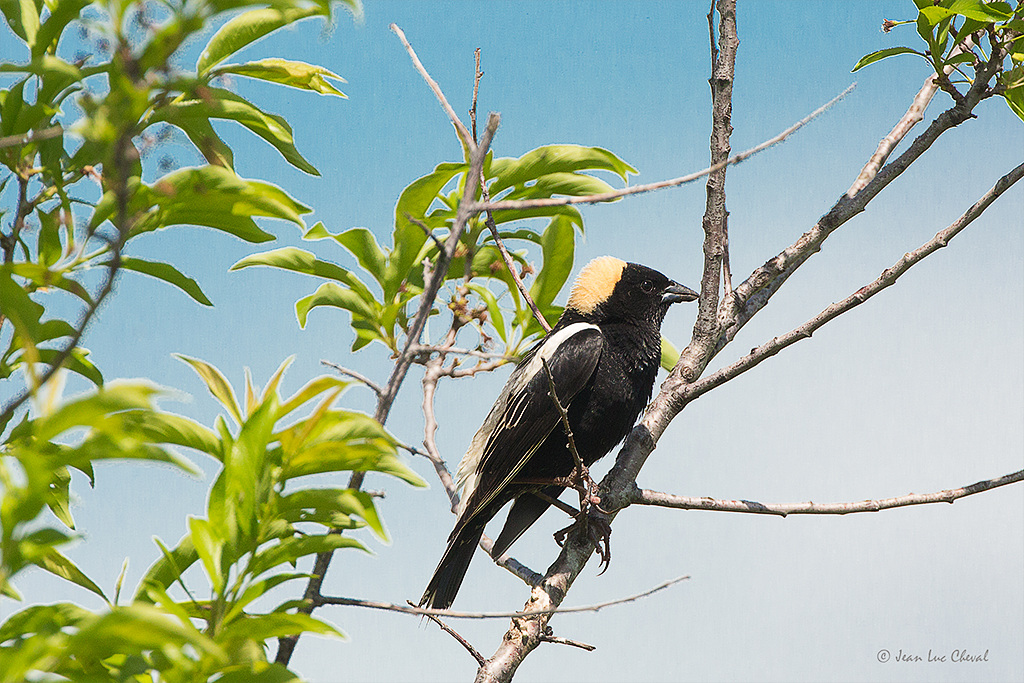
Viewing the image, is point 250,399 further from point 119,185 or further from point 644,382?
point 644,382

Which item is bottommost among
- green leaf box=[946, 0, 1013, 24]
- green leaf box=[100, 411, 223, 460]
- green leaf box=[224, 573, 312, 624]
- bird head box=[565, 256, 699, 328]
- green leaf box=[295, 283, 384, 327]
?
green leaf box=[224, 573, 312, 624]

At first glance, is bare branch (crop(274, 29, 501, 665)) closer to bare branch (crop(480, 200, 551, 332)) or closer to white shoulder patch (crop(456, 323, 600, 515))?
bare branch (crop(480, 200, 551, 332))

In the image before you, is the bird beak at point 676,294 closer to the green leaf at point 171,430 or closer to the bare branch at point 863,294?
the bare branch at point 863,294

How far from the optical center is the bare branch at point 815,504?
2.37 metres

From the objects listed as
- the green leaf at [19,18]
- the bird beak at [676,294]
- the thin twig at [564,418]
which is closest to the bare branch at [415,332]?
the thin twig at [564,418]

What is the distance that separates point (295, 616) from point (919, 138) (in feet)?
8.24

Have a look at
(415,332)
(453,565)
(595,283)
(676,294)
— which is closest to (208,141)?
(415,332)

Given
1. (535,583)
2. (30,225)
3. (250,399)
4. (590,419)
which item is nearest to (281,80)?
(30,225)

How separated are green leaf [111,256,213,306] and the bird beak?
Result: 255cm

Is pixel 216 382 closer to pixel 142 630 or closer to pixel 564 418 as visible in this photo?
pixel 142 630

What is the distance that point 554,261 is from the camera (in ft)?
8.57

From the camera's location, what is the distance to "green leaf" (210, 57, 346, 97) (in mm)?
1693

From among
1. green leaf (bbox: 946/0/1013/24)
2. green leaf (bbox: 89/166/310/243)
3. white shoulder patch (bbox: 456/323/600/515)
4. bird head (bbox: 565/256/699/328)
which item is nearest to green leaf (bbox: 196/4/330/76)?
green leaf (bbox: 89/166/310/243)

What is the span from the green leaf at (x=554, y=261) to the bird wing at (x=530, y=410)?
0.34 m
